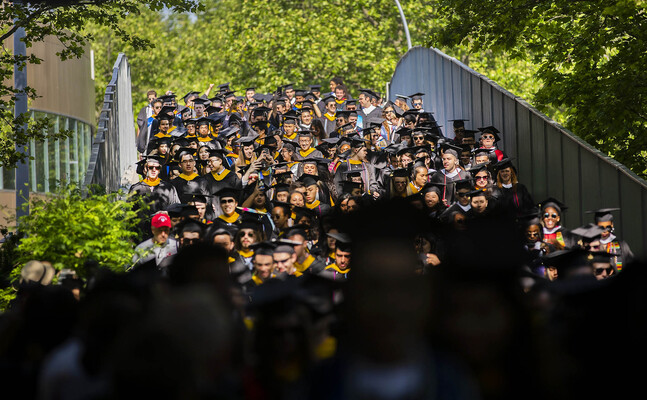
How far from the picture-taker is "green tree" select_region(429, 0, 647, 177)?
14.7 m

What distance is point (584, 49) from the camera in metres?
15.3

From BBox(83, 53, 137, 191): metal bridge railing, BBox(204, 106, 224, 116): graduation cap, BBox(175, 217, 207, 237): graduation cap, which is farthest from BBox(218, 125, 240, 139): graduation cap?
BBox(175, 217, 207, 237): graduation cap

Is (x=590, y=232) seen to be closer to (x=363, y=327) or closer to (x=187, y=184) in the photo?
(x=187, y=184)

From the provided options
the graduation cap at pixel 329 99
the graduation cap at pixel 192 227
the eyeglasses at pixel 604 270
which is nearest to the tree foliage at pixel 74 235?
the graduation cap at pixel 192 227

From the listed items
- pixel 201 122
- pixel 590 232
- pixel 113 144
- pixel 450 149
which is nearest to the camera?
pixel 590 232

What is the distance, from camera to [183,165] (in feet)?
46.0

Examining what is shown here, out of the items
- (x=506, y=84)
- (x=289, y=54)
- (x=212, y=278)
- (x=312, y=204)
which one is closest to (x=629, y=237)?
(x=312, y=204)

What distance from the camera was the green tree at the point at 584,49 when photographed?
14703mm

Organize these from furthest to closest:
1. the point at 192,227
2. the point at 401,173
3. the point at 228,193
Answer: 1. the point at 401,173
2. the point at 228,193
3. the point at 192,227

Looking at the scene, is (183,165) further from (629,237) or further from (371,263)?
(371,263)

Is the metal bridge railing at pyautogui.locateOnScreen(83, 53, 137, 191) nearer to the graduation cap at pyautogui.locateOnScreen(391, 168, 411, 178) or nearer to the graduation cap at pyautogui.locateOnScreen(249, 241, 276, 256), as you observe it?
the graduation cap at pyautogui.locateOnScreen(249, 241, 276, 256)

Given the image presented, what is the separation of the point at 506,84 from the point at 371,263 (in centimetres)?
3532

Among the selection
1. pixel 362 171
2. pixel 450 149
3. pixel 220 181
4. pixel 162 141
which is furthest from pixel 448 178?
pixel 162 141

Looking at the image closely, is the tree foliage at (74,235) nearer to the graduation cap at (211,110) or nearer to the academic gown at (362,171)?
the academic gown at (362,171)
